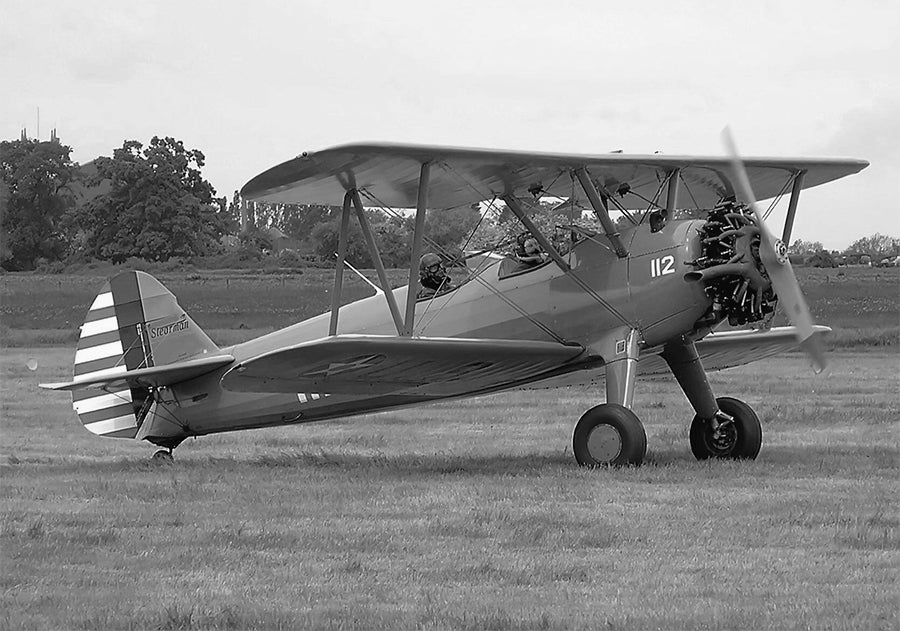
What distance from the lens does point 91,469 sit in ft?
37.0

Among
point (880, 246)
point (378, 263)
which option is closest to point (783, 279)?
point (378, 263)

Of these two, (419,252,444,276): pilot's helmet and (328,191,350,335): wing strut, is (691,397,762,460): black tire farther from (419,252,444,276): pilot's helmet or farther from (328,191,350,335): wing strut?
(328,191,350,335): wing strut

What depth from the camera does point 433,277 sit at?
1192cm

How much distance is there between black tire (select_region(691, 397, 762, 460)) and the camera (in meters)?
11.0

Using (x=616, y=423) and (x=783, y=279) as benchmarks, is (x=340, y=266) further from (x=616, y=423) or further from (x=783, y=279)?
(x=783, y=279)

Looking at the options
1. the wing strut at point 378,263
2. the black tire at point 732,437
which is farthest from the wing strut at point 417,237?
the black tire at point 732,437

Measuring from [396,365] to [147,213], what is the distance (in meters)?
43.4

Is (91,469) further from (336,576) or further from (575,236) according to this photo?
(336,576)

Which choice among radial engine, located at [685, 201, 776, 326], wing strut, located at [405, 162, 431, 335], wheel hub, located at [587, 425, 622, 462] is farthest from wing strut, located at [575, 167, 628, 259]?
wheel hub, located at [587, 425, 622, 462]

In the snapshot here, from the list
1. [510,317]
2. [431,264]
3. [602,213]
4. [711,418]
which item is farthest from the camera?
[431,264]

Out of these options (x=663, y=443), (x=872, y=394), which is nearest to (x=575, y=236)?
(x=663, y=443)

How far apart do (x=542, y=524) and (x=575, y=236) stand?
166 inches

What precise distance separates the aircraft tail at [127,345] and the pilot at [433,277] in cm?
269

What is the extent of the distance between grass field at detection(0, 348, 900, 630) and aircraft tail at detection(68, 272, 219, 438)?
48 cm
